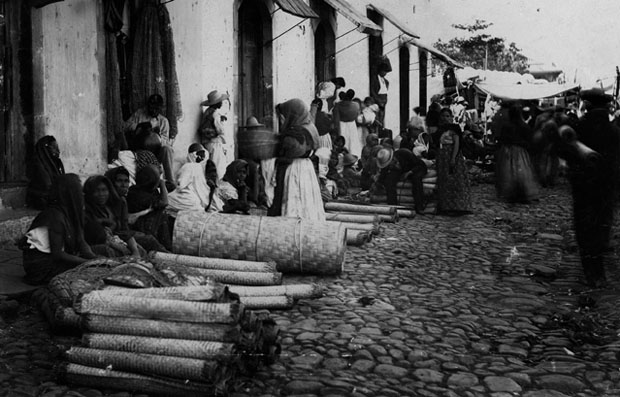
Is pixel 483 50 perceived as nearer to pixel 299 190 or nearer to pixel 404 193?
pixel 404 193

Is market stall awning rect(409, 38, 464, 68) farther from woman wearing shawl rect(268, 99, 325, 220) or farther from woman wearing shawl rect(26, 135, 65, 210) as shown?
woman wearing shawl rect(26, 135, 65, 210)

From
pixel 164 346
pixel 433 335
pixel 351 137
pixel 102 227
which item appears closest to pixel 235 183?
pixel 102 227

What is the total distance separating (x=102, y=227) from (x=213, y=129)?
4.89 meters

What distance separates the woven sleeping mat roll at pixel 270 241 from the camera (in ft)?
22.0

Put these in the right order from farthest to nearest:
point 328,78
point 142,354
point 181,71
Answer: point 328,78 → point 181,71 → point 142,354

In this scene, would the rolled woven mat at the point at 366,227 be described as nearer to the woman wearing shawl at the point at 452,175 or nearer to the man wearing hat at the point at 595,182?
the woman wearing shawl at the point at 452,175

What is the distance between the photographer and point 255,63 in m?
13.6

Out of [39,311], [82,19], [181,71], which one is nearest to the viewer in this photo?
[39,311]

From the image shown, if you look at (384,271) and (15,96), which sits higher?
(15,96)

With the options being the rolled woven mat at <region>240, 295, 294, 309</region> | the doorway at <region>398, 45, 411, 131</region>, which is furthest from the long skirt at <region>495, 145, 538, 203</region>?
the doorway at <region>398, 45, 411, 131</region>

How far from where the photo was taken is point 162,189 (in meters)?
8.52

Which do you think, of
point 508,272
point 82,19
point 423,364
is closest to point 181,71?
point 82,19

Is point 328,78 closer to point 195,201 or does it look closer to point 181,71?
point 181,71

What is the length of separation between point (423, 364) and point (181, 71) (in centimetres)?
750
